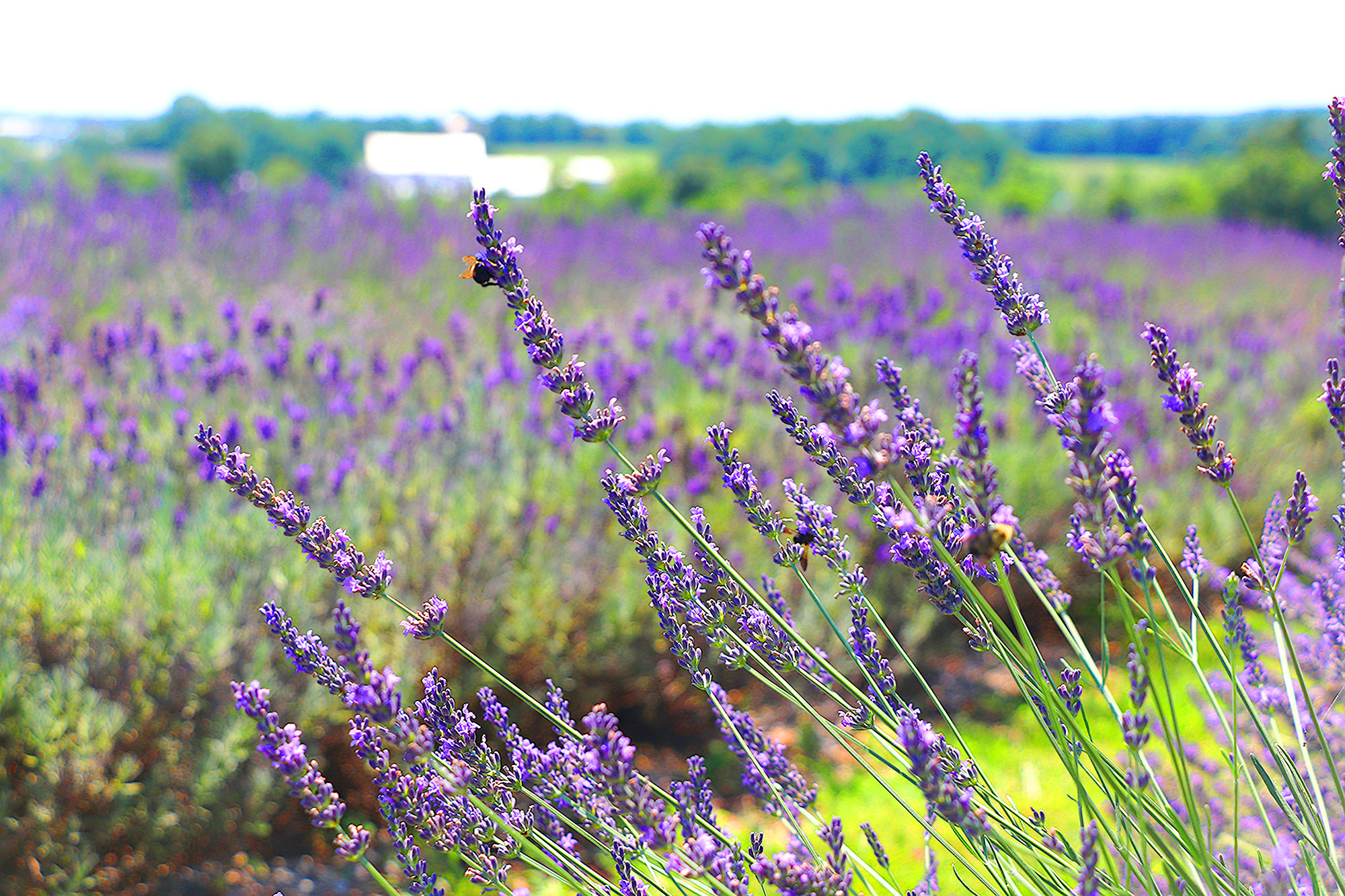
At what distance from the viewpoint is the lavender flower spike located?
1186 millimetres

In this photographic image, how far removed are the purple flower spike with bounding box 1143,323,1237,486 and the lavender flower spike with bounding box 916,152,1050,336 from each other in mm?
139

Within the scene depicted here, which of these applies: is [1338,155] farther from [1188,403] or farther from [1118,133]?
[1118,133]

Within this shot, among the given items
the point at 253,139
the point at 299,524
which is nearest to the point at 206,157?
the point at 253,139

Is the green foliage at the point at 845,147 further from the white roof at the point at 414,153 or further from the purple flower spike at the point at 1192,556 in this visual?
the purple flower spike at the point at 1192,556

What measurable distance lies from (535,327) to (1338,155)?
0.92 m

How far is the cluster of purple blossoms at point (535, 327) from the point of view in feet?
3.17

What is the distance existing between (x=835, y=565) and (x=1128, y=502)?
1.33 ft

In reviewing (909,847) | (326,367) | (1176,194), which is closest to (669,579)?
(909,847)

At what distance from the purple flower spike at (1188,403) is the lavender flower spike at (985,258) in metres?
0.14

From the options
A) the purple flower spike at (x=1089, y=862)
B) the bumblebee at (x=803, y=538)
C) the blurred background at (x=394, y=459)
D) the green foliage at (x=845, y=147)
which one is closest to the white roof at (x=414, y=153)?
the green foliage at (x=845, y=147)

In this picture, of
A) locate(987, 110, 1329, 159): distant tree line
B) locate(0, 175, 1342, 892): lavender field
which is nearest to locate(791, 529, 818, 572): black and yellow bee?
locate(0, 175, 1342, 892): lavender field

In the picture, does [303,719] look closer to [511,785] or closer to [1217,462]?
[511,785]

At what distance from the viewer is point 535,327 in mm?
995

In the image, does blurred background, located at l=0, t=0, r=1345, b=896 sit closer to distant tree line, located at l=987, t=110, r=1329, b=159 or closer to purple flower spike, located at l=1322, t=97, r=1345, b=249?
purple flower spike, located at l=1322, t=97, r=1345, b=249
